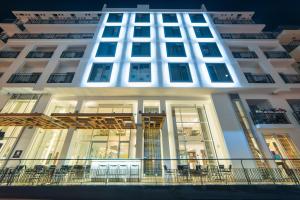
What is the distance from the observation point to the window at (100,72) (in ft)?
56.3

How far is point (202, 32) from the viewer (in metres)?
22.2

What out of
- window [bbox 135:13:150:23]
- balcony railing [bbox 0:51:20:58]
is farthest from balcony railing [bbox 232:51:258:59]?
balcony railing [bbox 0:51:20:58]

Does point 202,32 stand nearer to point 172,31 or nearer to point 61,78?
point 172,31

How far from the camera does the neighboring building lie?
13008 millimetres

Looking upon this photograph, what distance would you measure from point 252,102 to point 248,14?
607 inches

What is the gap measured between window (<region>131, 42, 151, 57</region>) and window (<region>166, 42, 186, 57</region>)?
210cm

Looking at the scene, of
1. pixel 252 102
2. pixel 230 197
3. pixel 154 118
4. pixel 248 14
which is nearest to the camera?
pixel 230 197

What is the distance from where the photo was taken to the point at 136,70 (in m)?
17.9

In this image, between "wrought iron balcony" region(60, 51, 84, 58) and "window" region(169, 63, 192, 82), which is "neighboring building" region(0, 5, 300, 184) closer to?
"window" region(169, 63, 192, 82)

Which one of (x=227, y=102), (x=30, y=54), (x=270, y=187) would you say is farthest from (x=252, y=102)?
(x=30, y=54)

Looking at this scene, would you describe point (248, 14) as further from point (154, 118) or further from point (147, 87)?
point (154, 118)

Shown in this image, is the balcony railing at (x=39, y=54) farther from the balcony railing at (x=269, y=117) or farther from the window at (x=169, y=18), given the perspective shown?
the balcony railing at (x=269, y=117)

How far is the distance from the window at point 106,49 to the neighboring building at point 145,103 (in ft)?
0.35

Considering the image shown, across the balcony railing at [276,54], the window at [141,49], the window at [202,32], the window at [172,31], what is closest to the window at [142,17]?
the window at [172,31]
